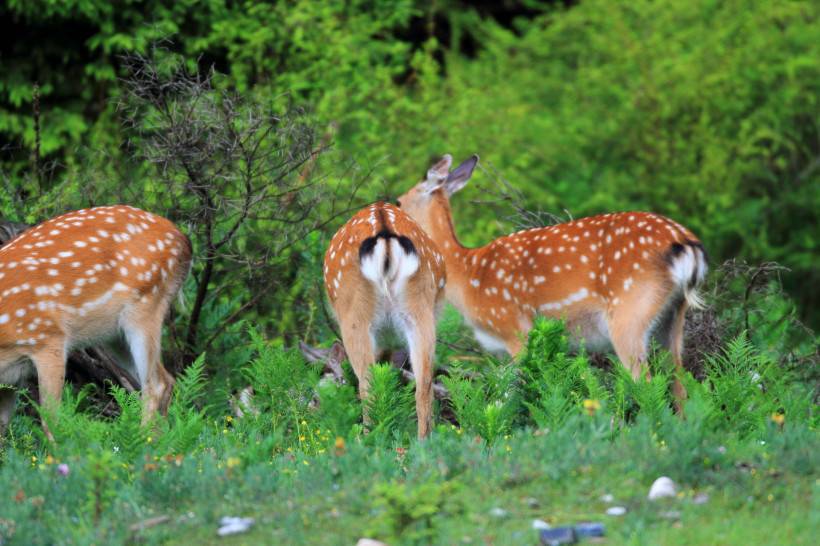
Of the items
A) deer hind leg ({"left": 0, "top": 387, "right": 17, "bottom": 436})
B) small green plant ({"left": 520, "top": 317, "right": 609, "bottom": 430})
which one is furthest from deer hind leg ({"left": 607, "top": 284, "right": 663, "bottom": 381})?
deer hind leg ({"left": 0, "top": 387, "right": 17, "bottom": 436})

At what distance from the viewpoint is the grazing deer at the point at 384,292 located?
258 inches

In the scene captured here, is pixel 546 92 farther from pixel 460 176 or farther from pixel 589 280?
pixel 589 280

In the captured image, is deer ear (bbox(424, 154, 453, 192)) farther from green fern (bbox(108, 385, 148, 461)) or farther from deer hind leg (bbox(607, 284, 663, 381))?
green fern (bbox(108, 385, 148, 461))

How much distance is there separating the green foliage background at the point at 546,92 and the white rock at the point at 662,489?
284 inches

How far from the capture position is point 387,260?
21.5 ft

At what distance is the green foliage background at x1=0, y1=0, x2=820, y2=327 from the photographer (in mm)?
12258

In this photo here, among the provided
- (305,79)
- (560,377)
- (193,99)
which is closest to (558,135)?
(305,79)

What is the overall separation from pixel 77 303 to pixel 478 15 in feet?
43.2

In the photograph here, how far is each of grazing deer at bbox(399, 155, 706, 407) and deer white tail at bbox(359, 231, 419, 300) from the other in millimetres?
1128

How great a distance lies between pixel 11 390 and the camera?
22.4 ft

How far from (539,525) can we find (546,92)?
1333 cm

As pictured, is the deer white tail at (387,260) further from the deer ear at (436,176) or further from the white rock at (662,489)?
the deer ear at (436,176)

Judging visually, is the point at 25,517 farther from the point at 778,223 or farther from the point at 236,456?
the point at 778,223

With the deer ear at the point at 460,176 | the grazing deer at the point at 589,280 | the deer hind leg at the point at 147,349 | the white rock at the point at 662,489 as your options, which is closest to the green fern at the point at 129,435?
the deer hind leg at the point at 147,349
